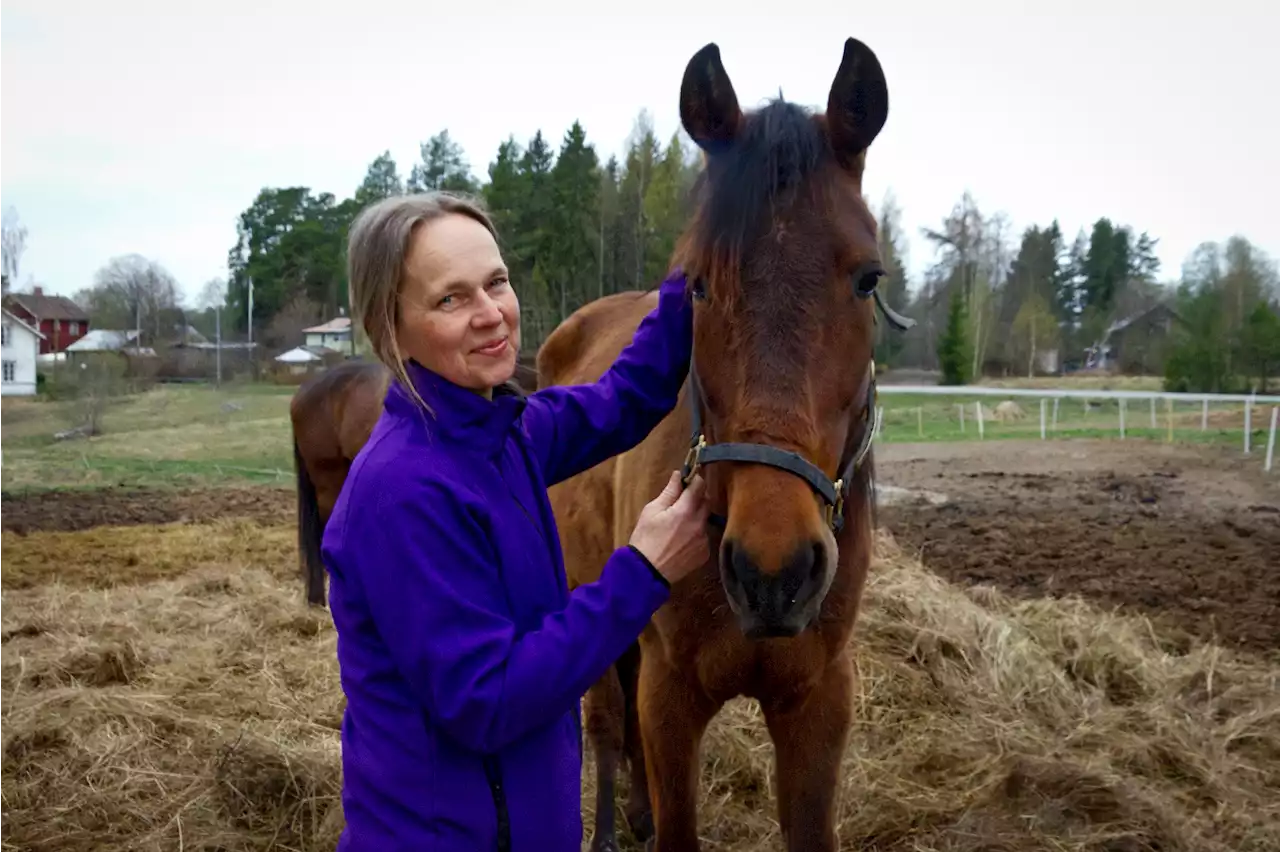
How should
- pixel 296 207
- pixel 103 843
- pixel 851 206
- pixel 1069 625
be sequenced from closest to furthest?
pixel 851 206 → pixel 103 843 → pixel 1069 625 → pixel 296 207

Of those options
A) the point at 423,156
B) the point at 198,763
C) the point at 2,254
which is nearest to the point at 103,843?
the point at 198,763

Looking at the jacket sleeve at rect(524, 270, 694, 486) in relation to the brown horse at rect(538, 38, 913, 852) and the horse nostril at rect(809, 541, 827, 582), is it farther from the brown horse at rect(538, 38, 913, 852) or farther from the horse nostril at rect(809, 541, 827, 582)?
the horse nostril at rect(809, 541, 827, 582)

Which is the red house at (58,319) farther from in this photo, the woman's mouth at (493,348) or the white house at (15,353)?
the woman's mouth at (493,348)

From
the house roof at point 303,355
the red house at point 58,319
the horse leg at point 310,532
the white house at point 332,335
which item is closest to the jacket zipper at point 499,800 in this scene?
the horse leg at point 310,532

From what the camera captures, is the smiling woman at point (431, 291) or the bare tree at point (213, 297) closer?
the smiling woman at point (431, 291)

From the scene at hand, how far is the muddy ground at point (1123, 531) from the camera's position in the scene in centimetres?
627

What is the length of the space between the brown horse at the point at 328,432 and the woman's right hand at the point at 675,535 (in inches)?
243

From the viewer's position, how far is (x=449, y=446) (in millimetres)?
1464

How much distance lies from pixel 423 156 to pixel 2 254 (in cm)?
1682

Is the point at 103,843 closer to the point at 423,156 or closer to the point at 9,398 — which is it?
the point at 9,398

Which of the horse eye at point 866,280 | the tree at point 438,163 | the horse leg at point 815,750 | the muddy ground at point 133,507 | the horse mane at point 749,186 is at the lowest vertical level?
the muddy ground at point 133,507

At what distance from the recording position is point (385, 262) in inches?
57.4

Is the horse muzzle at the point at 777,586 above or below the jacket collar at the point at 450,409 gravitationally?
below

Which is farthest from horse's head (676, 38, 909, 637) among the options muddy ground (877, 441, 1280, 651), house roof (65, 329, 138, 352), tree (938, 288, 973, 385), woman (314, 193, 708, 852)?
house roof (65, 329, 138, 352)
